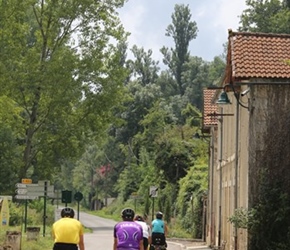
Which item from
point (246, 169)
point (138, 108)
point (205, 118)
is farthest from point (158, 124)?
point (246, 169)

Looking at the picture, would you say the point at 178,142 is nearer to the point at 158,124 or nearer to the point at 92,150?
the point at 158,124

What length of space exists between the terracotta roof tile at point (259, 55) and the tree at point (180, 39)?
9137cm

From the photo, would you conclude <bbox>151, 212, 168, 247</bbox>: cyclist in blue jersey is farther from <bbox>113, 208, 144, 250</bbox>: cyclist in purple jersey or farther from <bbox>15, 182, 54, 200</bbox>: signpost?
<bbox>113, 208, 144, 250</bbox>: cyclist in purple jersey

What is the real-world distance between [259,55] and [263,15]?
178 ft

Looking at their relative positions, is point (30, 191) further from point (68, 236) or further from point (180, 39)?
point (180, 39)

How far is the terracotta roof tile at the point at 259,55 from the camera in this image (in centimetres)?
2531

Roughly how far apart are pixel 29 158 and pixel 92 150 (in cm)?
6761

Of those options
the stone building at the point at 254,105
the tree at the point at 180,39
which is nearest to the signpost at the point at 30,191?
the stone building at the point at 254,105

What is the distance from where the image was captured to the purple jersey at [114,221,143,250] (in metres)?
13.8

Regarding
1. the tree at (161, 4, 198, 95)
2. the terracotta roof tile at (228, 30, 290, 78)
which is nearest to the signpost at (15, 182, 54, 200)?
the terracotta roof tile at (228, 30, 290, 78)

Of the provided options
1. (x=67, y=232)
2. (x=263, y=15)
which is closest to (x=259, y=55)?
(x=67, y=232)

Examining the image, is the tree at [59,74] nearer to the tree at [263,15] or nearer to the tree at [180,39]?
the tree at [263,15]

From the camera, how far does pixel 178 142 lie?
64875 millimetres

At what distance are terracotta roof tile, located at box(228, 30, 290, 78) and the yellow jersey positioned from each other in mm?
12670
